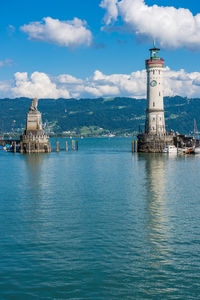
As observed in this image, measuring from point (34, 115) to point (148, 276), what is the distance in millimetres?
122958

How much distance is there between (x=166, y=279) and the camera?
24750mm

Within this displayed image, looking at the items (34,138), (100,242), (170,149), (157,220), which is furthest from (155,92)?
(100,242)

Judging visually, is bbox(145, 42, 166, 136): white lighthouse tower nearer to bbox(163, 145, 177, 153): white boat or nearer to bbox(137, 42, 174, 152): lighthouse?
bbox(137, 42, 174, 152): lighthouse

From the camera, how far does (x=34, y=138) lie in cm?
13850

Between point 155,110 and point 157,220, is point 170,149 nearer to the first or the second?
point 155,110

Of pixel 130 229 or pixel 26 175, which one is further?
pixel 26 175

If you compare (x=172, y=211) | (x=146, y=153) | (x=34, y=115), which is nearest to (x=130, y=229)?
(x=172, y=211)

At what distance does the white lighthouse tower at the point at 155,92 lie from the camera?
426 feet

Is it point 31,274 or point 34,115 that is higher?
point 34,115

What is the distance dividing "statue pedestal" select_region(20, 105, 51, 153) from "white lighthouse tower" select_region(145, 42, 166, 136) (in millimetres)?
37557

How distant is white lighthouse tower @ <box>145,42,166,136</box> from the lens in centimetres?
12975

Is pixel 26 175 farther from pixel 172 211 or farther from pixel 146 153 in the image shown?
pixel 146 153

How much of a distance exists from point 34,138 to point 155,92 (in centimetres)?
4481

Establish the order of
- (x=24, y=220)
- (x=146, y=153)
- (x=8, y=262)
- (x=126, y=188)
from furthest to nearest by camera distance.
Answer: (x=146, y=153) < (x=126, y=188) < (x=24, y=220) < (x=8, y=262)
